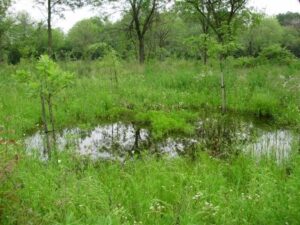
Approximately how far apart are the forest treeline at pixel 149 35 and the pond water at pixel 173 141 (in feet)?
8.20

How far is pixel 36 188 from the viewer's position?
477cm

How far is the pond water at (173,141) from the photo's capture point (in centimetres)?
702

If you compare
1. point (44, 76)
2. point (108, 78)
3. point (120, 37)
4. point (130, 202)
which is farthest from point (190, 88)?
point (120, 37)

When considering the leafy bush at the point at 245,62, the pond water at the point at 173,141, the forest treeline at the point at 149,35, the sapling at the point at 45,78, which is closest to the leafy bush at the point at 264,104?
the pond water at the point at 173,141

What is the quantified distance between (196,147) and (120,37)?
19.7m

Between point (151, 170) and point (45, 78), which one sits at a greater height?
point (45, 78)

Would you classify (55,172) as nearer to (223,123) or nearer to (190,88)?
(223,123)

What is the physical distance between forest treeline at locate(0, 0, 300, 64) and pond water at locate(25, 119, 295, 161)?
98.3 inches

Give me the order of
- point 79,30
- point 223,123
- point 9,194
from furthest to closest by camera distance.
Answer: point 79,30 < point 223,123 < point 9,194

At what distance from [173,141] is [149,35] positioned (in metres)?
26.0

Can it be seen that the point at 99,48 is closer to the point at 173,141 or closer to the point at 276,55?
the point at 276,55

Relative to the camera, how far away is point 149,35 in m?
33.1

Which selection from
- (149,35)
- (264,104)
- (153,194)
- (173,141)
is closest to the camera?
(153,194)

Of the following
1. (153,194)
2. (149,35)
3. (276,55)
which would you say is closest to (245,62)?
(276,55)
